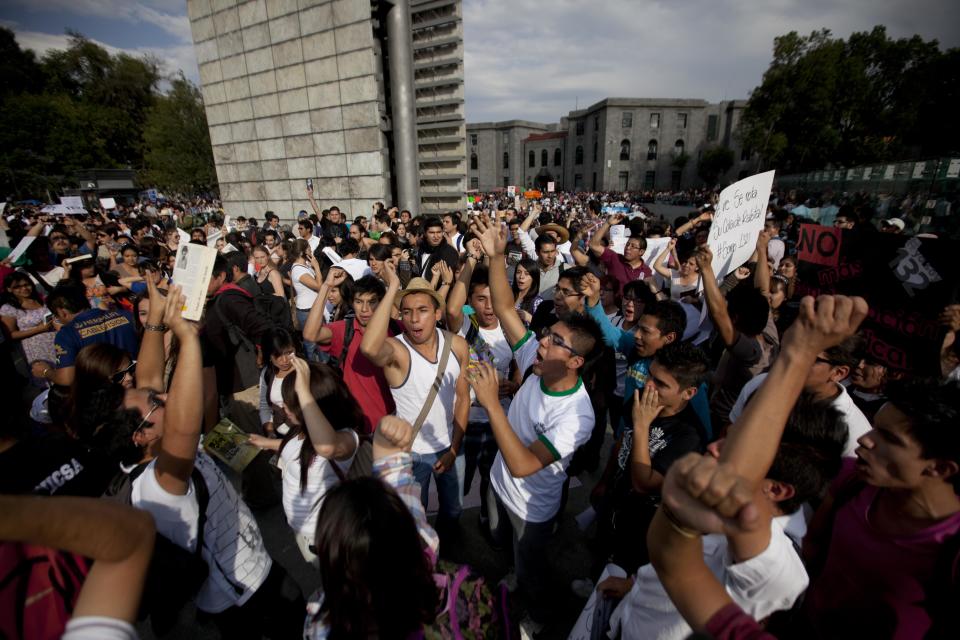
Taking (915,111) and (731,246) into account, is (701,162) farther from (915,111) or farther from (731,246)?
(731,246)

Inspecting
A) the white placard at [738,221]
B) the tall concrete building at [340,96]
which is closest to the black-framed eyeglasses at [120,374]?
the white placard at [738,221]

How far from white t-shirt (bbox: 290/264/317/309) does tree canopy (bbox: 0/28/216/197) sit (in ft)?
118

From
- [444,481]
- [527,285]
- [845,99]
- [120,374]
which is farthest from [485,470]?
[845,99]

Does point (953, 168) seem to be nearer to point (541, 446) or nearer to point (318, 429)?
point (541, 446)

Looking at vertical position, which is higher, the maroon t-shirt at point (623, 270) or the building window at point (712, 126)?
the building window at point (712, 126)

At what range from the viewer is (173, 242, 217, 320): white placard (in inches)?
86.2

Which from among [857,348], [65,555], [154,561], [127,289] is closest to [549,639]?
[154,561]

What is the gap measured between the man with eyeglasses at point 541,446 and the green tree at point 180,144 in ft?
130

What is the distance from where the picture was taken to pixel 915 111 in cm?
3225

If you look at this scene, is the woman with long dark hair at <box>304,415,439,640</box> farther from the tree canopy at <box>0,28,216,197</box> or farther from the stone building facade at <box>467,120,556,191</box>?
the stone building facade at <box>467,120,556,191</box>

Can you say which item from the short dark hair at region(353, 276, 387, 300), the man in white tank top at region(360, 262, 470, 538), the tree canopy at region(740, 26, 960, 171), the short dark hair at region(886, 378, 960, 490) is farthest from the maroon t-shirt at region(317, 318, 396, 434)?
the tree canopy at region(740, 26, 960, 171)

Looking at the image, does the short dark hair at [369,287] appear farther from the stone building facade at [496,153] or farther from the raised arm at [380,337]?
the stone building facade at [496,153]

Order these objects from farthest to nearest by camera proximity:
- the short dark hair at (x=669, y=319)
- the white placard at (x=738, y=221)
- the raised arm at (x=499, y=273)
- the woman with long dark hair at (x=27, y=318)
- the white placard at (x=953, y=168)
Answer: the white placard at (x=953, y=168)
the woman with long dark hair at (x=27, y=318)
the white placard at (x=738, y=221)
the short dark hair at (x=669, y=319)
the raised arm at (x=499, y=273)

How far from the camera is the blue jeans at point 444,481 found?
2809mm
